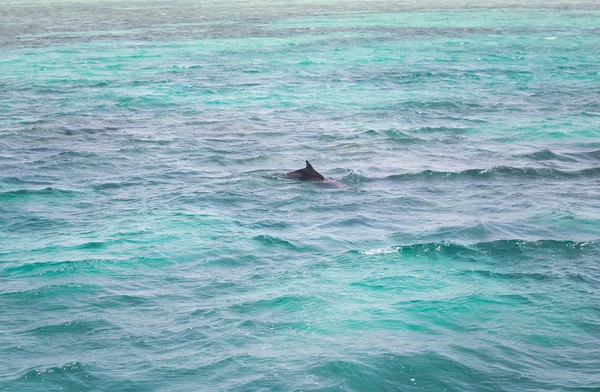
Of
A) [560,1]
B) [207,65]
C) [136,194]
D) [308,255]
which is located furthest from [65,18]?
[308,255]

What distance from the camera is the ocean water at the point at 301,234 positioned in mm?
10109

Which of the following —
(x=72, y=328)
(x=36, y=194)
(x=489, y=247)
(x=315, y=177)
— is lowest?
(x=72, y=328)

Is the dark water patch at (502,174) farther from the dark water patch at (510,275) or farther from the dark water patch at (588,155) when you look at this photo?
the dark water patch at (510,275)

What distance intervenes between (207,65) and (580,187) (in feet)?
82.1

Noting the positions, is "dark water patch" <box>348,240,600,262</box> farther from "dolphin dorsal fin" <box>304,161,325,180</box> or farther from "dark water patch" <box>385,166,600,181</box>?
"dark water patch" <box>385,166,600,181</box>

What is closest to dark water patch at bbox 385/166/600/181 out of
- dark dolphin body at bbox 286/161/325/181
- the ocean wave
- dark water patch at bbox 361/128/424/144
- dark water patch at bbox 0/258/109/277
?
dark dolphin body at bbox 286/161/325/181

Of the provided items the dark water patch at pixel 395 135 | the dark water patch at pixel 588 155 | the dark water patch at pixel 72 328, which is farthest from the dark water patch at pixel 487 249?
the dark water patch at pixel 395 135

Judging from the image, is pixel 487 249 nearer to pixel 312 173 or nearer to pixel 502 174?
pixel 502 174

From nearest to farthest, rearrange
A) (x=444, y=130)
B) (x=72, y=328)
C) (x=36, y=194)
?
(x=72, y=328), (x=36, y=194), (x=444, y=130)

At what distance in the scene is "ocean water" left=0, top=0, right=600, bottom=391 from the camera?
10.1 metres

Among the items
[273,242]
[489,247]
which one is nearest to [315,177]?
[273,242]

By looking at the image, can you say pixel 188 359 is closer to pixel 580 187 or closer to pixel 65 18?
pixel 580 187

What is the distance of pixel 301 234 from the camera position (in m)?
14.5

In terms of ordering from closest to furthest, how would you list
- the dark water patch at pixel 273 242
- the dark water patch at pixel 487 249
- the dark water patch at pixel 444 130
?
the dark water patch at pixel 487 249
the dark water patch at pixel 273 242
the dark water patch at pixel 444 130
